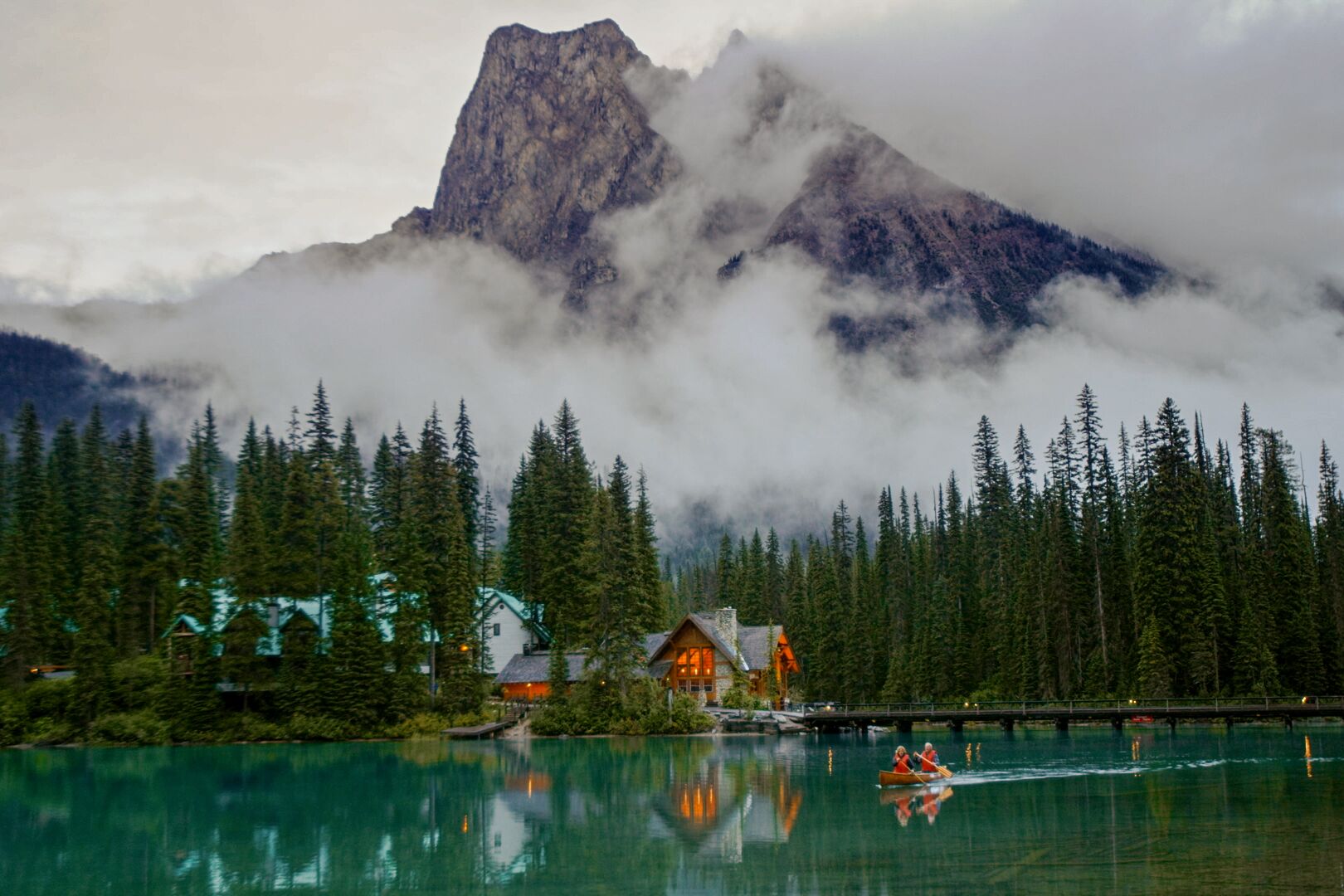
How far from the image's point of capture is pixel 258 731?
71500mm

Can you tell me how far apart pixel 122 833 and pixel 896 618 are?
8167 cm

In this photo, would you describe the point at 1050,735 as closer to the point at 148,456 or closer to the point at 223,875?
the point at 223,875

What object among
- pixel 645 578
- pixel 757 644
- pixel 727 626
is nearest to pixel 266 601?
pixel 645 578

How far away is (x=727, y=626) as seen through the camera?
8719cm

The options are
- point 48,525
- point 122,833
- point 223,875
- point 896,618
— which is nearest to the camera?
point 223,875

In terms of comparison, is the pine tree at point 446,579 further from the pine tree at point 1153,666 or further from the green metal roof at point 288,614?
the pine tree at point 1153,666

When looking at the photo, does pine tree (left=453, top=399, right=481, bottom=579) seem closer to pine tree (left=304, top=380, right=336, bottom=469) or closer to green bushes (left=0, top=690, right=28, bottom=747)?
pine tree (left=304, top=380, right=336, bottom=469)

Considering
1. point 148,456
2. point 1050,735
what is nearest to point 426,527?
point 148,456

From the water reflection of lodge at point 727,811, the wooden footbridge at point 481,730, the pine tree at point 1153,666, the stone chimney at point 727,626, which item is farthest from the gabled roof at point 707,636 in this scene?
the water reflection of lodge at point 727,811

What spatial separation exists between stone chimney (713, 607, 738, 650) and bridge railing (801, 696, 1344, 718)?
26.8 feet

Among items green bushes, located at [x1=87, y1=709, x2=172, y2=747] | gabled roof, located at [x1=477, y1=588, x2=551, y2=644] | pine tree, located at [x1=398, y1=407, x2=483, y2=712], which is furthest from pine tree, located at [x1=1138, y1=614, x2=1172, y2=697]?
green bushes, located at [x1=87, y1=709, x2=172, y2=747]

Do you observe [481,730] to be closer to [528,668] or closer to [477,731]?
[477,731]

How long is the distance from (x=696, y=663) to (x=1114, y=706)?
30.2m

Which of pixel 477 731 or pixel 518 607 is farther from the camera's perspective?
pixel 518 607
